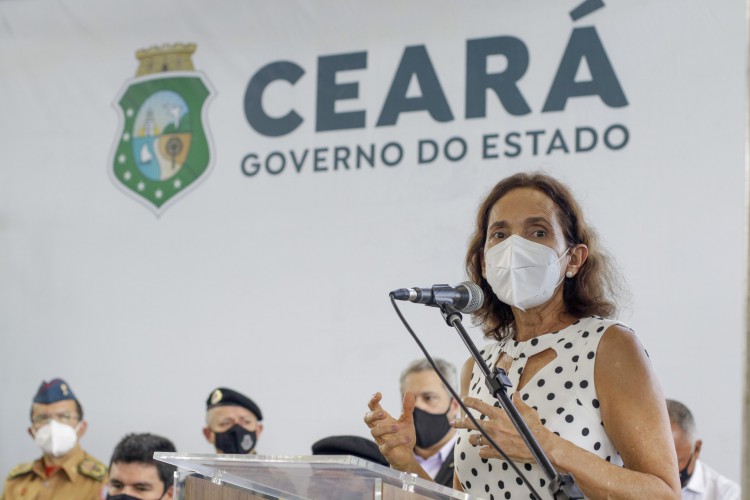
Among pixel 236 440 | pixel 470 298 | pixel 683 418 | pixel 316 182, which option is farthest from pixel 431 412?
pixel 470 298

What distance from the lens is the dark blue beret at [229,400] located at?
5.40m

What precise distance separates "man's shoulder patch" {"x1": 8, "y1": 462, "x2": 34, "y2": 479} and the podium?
4248 mm

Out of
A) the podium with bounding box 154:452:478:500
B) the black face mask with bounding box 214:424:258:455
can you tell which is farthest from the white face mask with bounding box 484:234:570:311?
the black face mask with bounding box 214:424:258:455

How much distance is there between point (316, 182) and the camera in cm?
561

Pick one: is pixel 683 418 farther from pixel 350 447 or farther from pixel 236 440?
pixel 236 440

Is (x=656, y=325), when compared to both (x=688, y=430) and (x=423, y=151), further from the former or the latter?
(x=423, y=151)

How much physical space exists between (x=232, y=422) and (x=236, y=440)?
136 millimetres

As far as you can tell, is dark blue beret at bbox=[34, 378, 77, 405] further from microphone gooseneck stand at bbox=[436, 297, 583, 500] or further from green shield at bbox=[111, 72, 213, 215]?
microphone gooseneck stand at bbox=[436, 297, 583, 500]

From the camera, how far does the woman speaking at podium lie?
2.03m

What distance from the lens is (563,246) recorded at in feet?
8.20

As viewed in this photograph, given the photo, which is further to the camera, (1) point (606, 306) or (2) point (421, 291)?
(1) point (606, 306)

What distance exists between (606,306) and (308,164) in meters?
3.33

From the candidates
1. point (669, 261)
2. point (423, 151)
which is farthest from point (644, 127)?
point (423, 151)

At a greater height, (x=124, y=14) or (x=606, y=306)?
(x=124, y=14)
